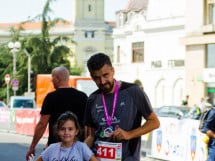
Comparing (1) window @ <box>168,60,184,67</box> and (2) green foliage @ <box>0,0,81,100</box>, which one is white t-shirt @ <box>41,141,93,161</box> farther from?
(1) window @ <box>168,60,184,67</box>

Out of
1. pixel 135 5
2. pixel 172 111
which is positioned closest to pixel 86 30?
pixel 135 5

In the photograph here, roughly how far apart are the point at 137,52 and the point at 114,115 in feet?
234

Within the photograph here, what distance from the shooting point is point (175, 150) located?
792 inches

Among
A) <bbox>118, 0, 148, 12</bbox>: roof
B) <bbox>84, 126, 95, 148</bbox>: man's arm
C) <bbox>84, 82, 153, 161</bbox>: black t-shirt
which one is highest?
<bbox>118, 0, 148, 12</bbox>: roof

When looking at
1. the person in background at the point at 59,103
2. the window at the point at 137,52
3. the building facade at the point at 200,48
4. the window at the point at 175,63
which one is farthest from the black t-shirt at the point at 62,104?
the window at the point at 137,52

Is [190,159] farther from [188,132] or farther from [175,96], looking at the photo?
[175,96]

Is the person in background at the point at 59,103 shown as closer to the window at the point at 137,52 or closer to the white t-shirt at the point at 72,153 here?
the white t-shirt at the point at 72,153

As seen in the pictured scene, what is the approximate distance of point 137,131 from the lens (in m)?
6.72

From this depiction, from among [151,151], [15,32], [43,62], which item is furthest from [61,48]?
[151,151]

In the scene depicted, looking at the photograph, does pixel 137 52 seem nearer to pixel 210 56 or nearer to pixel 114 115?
pixel 210 56

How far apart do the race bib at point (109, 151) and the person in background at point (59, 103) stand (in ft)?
8.99

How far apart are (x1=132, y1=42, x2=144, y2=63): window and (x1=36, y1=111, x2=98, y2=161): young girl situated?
229 ft

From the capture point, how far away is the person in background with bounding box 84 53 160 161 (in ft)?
21.7

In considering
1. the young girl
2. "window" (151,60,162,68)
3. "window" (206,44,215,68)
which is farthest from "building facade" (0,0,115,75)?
the young girl
